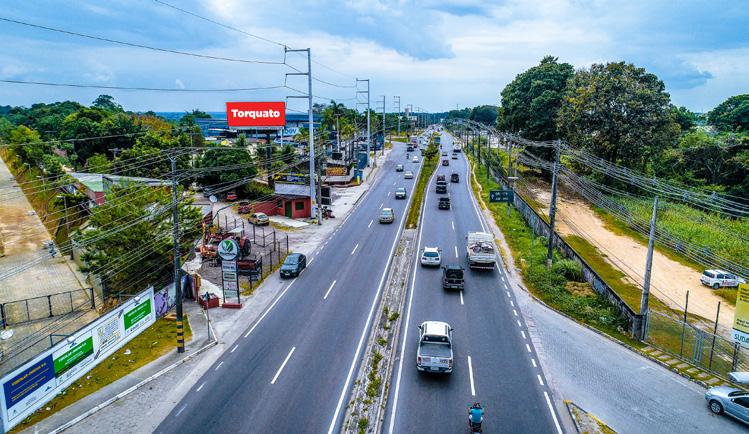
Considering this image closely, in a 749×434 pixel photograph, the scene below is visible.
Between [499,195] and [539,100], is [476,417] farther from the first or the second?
[539,100]

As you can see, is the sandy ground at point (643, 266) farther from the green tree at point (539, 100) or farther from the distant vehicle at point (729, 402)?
the green tree at point (539, 100)

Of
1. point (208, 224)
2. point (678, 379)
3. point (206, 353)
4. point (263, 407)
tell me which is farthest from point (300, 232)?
point (678, 379)

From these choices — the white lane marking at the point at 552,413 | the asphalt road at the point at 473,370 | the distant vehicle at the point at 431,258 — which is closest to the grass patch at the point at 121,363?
the asphalt road at the point at 473,370

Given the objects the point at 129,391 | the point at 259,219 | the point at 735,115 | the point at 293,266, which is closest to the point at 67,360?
the point at 129,391

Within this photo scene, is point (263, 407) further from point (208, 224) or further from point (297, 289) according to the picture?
point (208, 224)

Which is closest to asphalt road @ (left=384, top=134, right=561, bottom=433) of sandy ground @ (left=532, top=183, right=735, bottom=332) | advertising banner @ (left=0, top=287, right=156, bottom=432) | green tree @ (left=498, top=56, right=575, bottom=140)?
sandy ground @ (left=532, top=183, right=735, bottom=332)
